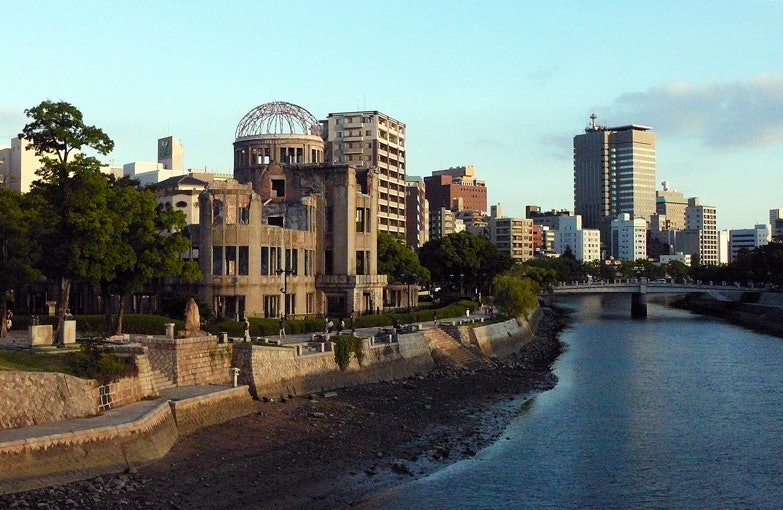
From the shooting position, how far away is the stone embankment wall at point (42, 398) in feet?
119

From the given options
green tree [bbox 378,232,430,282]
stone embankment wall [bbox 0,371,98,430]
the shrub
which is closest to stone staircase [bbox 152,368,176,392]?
stone embankment wall [bbox 0,371,98,430]

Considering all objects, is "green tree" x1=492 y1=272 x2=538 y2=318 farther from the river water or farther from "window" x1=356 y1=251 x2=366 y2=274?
"window" x1=356 y1=251 x2=366 y2=274

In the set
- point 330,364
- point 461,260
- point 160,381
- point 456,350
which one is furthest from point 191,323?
point 461,260

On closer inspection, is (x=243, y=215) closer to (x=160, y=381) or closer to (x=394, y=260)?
(x=394, y=260)

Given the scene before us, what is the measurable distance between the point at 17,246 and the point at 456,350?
127ft

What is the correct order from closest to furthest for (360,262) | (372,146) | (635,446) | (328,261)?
(635,446)
(328,261)
(360,262)
(372,146)

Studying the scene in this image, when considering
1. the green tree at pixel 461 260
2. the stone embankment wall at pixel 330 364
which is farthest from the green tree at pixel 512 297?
the green tree at pixel 461 260

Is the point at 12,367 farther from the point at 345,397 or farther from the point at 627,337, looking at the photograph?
the point at 627,337

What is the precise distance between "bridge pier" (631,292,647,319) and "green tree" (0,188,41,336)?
136m

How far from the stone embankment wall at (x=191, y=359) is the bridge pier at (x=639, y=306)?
134 meters

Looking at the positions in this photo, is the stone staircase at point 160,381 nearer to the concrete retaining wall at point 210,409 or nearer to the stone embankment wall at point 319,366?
the concrete retaining wall at point 210,409

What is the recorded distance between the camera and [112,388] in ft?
138

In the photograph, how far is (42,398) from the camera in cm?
3803

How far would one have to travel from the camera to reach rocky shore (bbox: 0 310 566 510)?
3509 centimetres
